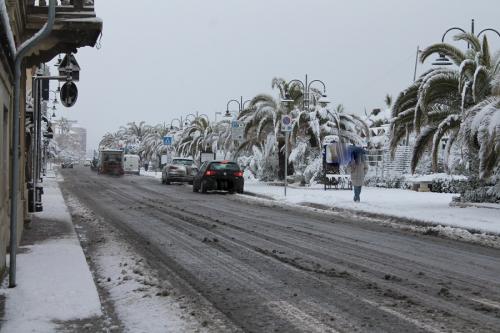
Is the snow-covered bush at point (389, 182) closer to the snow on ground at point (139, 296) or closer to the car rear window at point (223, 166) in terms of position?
the car rear window at point (223, 166)

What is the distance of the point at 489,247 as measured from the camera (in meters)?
11.0

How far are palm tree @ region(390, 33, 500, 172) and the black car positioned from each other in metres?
10.4

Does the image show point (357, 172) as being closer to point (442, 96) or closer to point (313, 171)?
point (442, 96)

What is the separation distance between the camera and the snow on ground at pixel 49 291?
5.54 m

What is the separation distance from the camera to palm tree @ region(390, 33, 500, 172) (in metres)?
16.7

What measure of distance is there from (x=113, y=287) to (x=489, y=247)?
7.10 metres

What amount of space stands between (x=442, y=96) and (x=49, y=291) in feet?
46.6

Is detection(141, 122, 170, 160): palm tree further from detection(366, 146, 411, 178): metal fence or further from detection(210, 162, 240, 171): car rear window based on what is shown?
detection(210, 162, 240, 171): car rear window

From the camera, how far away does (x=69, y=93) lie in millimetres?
15625

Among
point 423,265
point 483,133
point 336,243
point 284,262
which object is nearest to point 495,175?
point 483,133

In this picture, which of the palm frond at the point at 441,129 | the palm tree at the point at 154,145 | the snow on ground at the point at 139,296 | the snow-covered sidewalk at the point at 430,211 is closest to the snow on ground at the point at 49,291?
the snow on ground at the point at 139,296

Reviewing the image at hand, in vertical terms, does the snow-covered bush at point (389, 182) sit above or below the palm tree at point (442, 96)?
below

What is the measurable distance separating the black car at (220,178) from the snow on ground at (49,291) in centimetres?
1836

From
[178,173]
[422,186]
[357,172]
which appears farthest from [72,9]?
[178,173]
